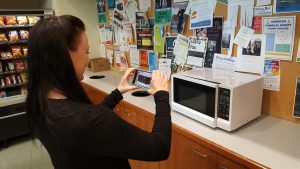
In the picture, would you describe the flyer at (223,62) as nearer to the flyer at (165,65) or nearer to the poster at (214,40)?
the poster at (214,40)

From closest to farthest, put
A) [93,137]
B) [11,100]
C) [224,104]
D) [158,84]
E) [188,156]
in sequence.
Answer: [93,137] < [158,84] < [224,104] < [188,156] < [11,100]

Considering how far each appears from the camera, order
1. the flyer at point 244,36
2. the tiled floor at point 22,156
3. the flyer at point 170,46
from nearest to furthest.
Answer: the flyer at point 244,36 < the flyer at point 170,46 < the tiled floor at point 22,156

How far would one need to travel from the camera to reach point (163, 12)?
7.06 ft

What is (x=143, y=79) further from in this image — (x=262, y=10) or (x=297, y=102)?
(x=297, y=102)

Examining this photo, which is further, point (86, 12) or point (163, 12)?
point (86, 12)

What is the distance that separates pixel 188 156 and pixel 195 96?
0.37 metres

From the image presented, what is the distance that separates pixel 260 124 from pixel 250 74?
329 millimetres

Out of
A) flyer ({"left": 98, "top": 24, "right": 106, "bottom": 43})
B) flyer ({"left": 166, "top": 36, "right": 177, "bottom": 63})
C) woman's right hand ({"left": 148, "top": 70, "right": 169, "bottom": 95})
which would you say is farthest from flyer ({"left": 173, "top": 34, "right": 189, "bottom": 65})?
flyer ({"left": 98, "top": 24, "right": 106, "bottom": 43})

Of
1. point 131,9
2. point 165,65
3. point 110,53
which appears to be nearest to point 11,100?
point 110,53

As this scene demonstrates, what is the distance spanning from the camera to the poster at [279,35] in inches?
54.3

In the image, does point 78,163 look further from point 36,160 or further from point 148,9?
point 36,160

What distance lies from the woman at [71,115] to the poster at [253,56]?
94cm

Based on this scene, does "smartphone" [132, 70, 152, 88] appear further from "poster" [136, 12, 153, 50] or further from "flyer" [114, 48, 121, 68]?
"flyer" [114, 48, 121, 68]

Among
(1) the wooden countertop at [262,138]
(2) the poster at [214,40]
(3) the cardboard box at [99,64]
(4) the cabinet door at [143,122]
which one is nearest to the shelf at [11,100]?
(3) the cardboard box at [99,64]
